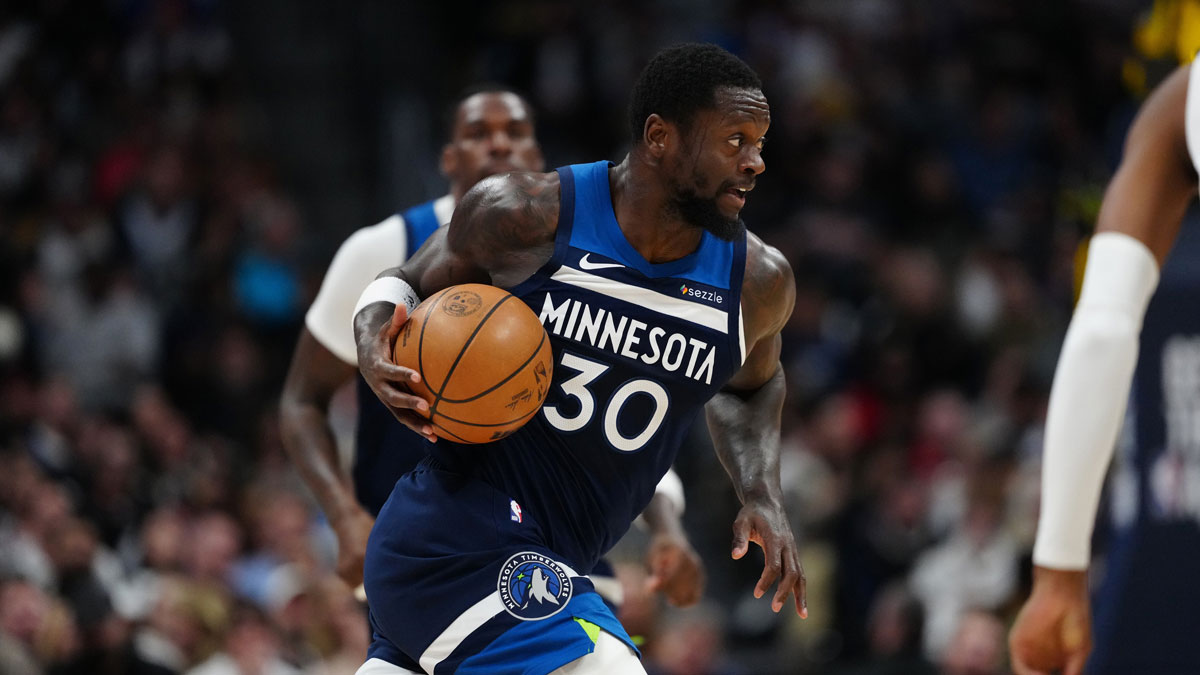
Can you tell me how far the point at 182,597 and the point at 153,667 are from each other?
37.8 inches

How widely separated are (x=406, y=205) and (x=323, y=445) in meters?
9.66

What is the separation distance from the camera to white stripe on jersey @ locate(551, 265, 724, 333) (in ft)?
13.5

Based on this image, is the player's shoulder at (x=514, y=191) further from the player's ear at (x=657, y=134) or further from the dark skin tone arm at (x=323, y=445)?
the dark skin tone arm at (x=323, y=445)

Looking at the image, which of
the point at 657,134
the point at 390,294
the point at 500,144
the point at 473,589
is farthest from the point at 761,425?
the point at 500,144

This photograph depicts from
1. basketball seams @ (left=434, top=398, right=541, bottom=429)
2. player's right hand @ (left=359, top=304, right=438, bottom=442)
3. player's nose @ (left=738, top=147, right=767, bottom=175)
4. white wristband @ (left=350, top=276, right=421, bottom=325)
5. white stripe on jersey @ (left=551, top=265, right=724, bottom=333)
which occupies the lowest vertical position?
basketball seams @ (left=434, top=398, right=541, bottom=429)

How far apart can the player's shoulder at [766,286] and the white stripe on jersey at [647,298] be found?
134mm

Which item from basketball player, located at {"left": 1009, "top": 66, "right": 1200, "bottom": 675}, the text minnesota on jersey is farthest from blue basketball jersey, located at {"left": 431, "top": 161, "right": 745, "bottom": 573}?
basketball player, located at {"left": 1009, "top": 66, "right": 1200, "bottom": 675}

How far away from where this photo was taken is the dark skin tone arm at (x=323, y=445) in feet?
16.5

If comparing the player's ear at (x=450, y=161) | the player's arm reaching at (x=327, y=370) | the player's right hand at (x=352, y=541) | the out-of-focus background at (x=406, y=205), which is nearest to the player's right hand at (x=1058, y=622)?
the player's right hand at (x=352, y=541)

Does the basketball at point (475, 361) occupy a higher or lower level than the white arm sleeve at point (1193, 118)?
lower

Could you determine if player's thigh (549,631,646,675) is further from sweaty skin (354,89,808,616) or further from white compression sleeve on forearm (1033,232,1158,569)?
white compression sleeve on forearm (1033,232,1158,569)

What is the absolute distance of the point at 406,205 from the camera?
14859 mm

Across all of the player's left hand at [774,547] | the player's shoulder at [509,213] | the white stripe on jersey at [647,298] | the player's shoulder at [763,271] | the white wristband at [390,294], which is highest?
the player's shoulder at [509,213]

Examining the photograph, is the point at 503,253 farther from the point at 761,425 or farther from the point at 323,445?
the point at 323,445
